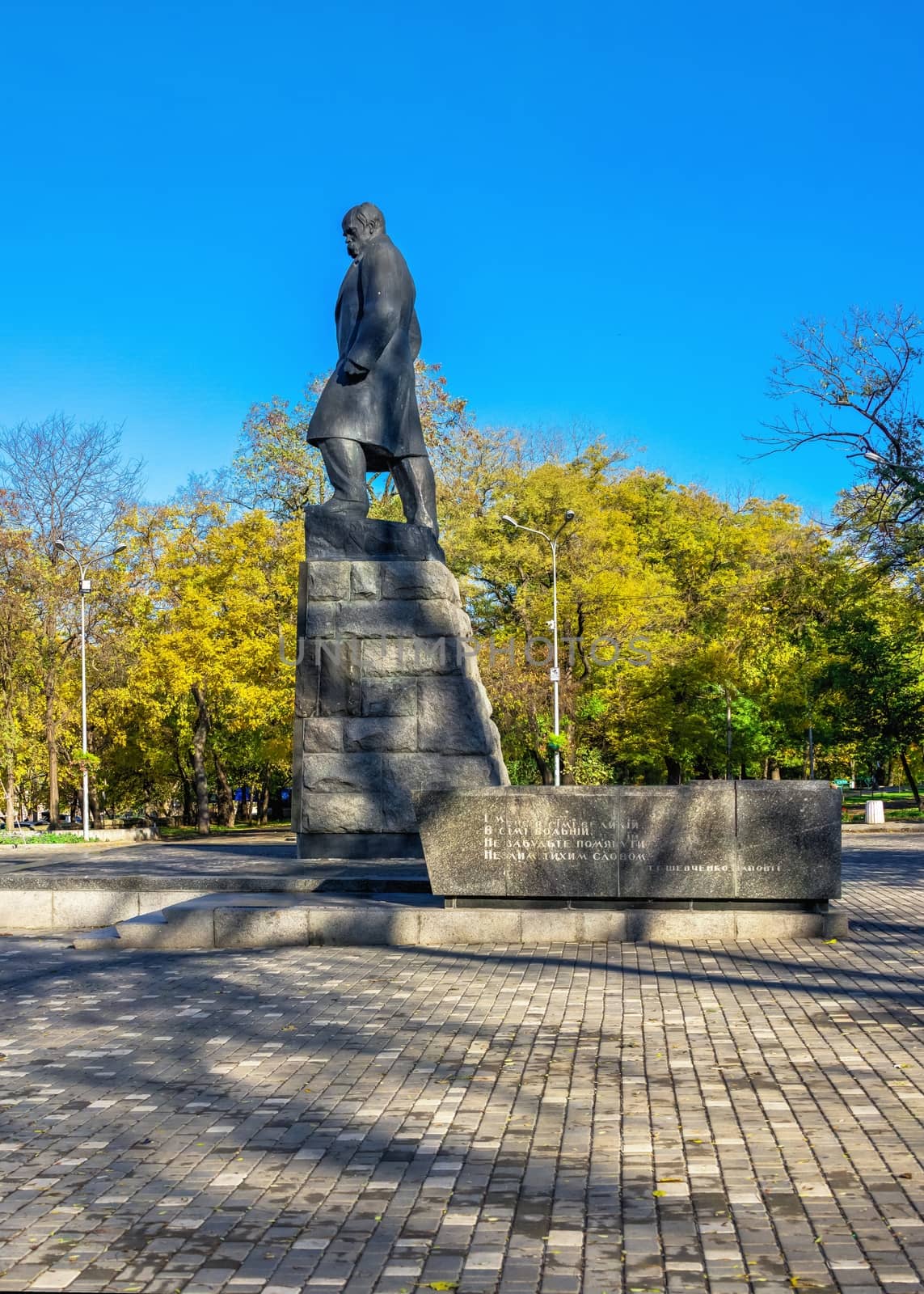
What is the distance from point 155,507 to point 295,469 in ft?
15.1

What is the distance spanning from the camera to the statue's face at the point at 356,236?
15.0m

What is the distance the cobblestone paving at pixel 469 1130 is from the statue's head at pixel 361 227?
8793mm

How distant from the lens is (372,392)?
48.8 ft

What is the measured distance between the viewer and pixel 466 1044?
6957 millimetres

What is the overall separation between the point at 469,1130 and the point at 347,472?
10.3m

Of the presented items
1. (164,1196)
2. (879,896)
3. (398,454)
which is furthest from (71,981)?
(879,896)

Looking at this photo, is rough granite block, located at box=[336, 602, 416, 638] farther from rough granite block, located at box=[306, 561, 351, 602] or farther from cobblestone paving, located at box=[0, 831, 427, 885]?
cobblestone paving, located at box=[0, 831, 427, 885]

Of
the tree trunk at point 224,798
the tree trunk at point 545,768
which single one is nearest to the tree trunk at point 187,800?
the tree trunk at point 224,798

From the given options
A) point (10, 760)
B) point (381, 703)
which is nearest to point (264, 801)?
point (10, 760)

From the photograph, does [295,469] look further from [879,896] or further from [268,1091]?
[268,1091]

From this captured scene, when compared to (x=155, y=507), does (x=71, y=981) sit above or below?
below

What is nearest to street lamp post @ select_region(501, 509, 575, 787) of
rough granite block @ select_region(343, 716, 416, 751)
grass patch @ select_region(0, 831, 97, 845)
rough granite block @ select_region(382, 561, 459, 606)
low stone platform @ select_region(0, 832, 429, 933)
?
grass patch @ select_region(0, 831, 97, 845)

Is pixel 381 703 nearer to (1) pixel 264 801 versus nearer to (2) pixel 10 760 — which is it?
(2) pixel 10 760

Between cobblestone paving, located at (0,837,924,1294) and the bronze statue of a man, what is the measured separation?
6.78 metres
